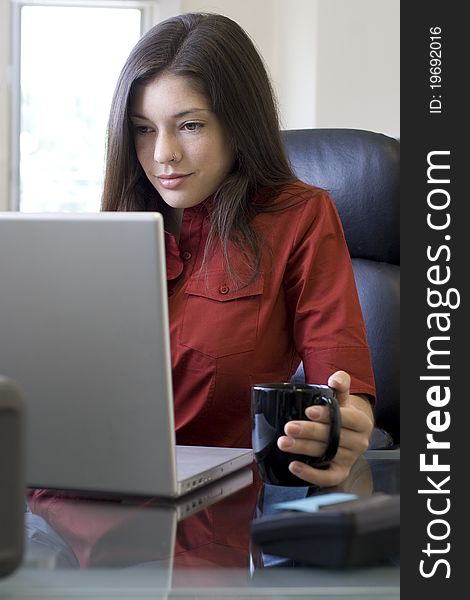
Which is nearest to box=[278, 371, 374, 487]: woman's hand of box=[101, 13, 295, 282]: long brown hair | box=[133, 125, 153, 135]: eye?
box=[101, 13, 295, 282]: long brown hair

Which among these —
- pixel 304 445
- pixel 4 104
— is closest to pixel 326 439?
pixel 304 445

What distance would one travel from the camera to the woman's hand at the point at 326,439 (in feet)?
2.75

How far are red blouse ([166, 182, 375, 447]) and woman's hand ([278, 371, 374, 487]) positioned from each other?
285 mm

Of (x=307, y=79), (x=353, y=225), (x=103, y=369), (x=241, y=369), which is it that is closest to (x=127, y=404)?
(x=103, y=369)

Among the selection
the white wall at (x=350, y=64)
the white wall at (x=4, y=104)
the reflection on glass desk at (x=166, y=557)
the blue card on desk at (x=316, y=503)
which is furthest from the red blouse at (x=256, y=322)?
the white wall at (x=4, y=104)

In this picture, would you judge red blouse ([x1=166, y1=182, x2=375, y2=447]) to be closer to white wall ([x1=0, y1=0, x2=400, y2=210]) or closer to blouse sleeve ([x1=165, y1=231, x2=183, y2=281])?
blouse sleeve ([x1=165, y1=231, x2=183, y2=281])

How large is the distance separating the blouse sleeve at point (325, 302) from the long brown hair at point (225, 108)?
6 cm

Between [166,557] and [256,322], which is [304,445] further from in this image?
[256,322]

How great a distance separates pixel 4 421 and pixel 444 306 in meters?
0.45

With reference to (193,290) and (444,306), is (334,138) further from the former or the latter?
(444,306)

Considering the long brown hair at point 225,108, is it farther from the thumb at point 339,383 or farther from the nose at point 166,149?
the thumb at point 339,383

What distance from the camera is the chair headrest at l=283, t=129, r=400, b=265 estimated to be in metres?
1.65

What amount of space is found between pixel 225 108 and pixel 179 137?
7 centimetres

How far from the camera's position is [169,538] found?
0.68 meters
